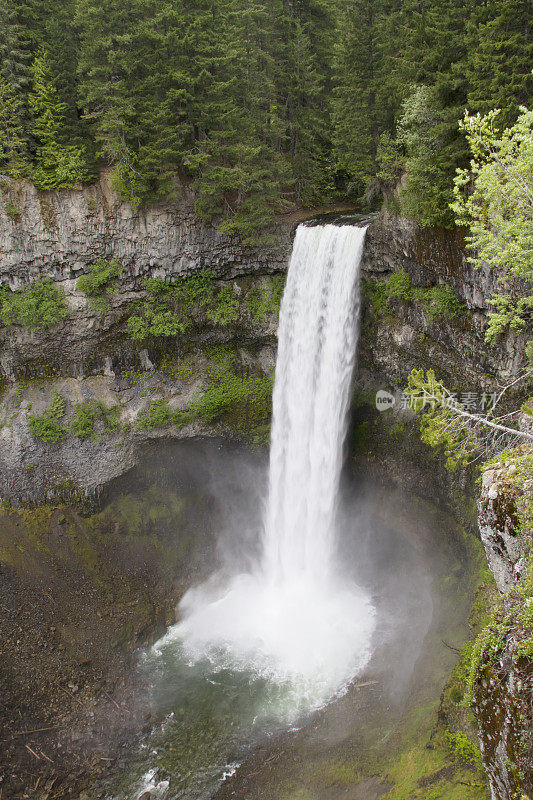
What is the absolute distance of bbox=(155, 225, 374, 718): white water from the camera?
54.5 feet

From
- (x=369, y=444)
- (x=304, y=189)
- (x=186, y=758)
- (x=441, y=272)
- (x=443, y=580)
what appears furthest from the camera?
(x=304, y=189)

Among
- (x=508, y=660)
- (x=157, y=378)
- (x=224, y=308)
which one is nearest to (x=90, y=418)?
(x=157, y=378)

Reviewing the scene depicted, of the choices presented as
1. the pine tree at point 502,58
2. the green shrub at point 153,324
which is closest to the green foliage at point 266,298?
the green shrub at point 153,324

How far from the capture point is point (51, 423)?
20109 mm

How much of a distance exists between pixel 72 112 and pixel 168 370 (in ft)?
39.9

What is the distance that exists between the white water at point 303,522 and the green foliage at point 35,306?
31.4 ft

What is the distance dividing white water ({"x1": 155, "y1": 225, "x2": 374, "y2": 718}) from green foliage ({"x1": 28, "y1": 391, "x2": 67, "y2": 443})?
8997 millimetres

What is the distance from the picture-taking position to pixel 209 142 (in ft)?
61.7

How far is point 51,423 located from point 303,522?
11565 mm

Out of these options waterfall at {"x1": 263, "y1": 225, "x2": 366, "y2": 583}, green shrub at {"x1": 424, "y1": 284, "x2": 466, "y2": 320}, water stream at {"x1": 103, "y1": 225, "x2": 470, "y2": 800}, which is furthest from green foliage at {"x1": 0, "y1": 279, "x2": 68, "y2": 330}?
green shrub at {"x1": 424, "y1": 284, "x2": 466, "y2": 320}

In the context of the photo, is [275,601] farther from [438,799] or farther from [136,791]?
[438,799]

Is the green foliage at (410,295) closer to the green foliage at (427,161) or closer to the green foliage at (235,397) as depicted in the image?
the green foliage at (427,161)

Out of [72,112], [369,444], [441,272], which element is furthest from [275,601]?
[72,112]

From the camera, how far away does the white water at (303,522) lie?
16625mm
